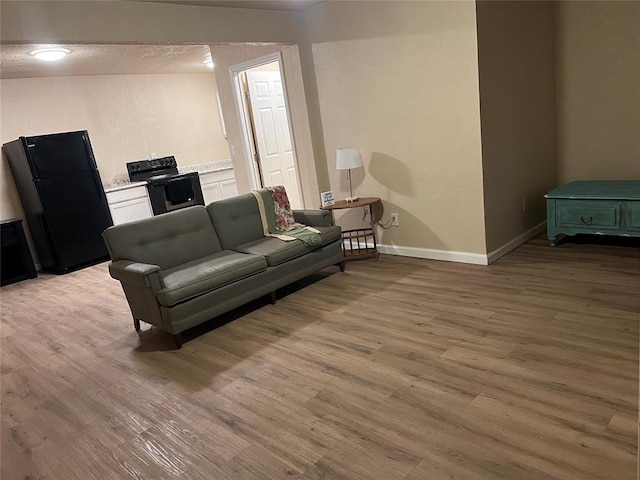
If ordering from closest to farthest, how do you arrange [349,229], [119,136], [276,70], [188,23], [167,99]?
1. [188,23]
2. [349,229]
3. [276,70]
4. [119,136]
5. [167,99]

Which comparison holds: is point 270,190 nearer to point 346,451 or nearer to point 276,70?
point 276,70

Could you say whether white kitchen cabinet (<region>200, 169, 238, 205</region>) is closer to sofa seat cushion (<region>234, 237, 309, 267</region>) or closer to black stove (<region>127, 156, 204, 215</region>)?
black stove (<region>127, 156, 204, 215</region>)

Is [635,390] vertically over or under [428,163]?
under

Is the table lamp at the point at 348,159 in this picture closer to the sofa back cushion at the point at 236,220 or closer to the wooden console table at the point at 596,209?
the sofa back cushion at the point at 236,220

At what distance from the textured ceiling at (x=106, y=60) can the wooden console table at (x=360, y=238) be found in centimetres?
254

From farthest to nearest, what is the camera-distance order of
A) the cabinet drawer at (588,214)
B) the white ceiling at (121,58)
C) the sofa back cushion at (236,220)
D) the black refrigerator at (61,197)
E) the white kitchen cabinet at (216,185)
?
1. the white kitchen cabinet at (216,185)
2. the black refrigerator at (61,197)
3. the white ceiling at (121,58)
4. the sofa back cushion at (236,220)
5. the cabinet drawer at (588,214)

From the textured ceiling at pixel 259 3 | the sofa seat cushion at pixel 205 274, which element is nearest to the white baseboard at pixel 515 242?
the sofa seat cushion at pixel 205 274

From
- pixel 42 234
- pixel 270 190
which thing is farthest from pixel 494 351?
pixel 42 234

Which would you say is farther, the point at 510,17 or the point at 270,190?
the point at 270,190

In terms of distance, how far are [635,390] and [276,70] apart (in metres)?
4.94

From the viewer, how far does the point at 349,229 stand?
4855 mm

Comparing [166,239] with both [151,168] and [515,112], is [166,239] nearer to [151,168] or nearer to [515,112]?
[515,112]

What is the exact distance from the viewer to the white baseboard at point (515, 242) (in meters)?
3.98

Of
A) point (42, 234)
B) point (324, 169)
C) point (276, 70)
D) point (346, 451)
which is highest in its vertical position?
point (276, 70)
